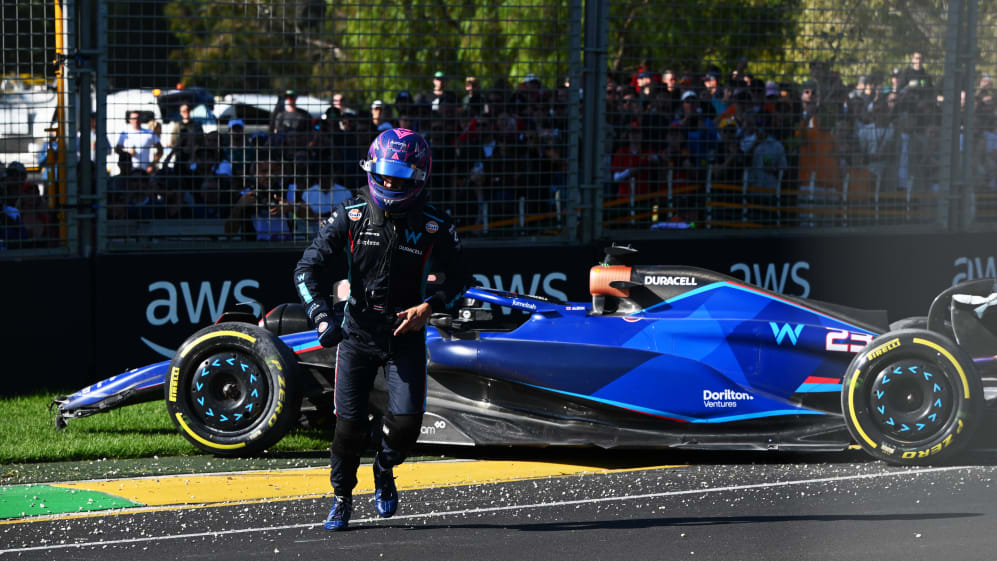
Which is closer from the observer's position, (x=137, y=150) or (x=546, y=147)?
(x=137, y=150)

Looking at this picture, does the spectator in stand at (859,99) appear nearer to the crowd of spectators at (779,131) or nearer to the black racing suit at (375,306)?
the crowd of spectators at (779,131)

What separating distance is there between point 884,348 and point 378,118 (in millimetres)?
4764

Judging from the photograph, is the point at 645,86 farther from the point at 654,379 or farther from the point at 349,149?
the point at 654,379

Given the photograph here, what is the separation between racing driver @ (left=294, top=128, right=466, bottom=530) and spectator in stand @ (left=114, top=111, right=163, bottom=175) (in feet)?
14.2

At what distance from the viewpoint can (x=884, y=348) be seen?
6.81m

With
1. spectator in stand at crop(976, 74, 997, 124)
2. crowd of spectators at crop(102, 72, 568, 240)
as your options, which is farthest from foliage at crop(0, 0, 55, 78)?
spectator in stand at crop(976, 74, 997, 124)

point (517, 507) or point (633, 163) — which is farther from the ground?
point (633, 163)

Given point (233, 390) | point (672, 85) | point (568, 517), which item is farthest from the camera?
point (672, 85)

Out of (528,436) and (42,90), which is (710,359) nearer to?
(528,436)

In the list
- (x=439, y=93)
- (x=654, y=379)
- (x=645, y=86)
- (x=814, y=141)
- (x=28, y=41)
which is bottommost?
(x=654, y=379)

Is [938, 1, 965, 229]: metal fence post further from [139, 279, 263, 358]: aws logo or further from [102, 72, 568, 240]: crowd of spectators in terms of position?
[139, 279, 263, 358]: aws logo

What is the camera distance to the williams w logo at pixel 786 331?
7027 mm

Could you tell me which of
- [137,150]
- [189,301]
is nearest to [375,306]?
[189,301]

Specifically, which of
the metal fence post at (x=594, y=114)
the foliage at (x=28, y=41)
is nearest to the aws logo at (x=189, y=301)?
the foliage at (x=28, y=41)
